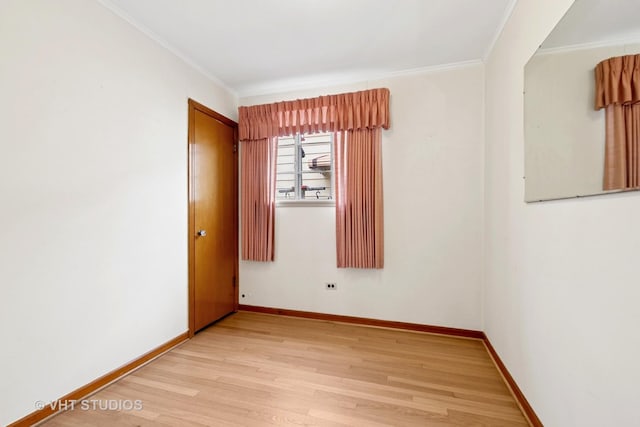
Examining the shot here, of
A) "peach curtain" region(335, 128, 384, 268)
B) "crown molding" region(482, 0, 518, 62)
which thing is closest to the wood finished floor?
"peach curtain" region(335, 128, 384, 268)

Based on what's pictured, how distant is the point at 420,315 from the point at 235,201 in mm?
Answer: 2468

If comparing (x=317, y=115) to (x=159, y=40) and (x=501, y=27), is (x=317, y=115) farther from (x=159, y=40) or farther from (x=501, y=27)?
(x=501, y=27)

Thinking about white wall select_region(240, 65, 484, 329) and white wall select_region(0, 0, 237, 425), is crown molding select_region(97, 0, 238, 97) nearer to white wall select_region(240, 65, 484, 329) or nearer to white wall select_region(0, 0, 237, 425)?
white wall select_region(0, 0, 237, 425)

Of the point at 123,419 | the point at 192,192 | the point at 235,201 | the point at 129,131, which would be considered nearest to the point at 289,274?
the point at 235,201

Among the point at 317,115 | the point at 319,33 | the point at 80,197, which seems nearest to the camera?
the point at 80,197

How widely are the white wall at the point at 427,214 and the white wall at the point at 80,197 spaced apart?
63.6 inches

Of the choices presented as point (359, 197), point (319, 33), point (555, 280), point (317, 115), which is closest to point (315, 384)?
point (555, 280)

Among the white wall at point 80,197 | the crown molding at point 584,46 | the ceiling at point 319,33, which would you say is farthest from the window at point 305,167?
the crown molding at point 584,46

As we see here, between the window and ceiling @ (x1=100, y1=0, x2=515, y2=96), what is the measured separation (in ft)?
2.24

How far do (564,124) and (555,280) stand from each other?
0.73 m

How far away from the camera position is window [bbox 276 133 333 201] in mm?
Answer: 2955

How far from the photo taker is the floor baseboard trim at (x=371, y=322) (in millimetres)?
2492

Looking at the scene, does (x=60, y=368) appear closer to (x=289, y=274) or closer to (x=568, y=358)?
(x=289, y=274)

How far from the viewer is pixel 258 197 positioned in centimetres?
306
